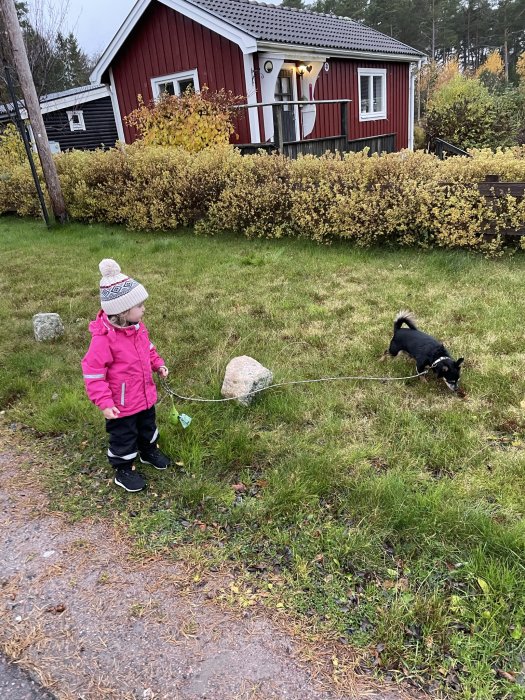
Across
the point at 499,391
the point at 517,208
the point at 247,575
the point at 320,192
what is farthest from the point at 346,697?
the point at 320,192

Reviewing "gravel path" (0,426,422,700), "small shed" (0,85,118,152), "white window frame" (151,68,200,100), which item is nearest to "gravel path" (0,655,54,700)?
"gravel path" (0,426,422,700)

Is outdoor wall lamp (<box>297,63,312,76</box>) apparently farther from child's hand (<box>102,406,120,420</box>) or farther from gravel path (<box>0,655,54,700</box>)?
gravel path (<box>0,655,54,700</box>)

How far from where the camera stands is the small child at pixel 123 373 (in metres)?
2.55

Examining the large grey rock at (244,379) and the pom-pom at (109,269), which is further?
the large grey rock at (244,379)

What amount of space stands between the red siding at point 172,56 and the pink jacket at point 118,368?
11.0 m

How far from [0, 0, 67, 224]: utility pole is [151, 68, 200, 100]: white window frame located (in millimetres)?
4339

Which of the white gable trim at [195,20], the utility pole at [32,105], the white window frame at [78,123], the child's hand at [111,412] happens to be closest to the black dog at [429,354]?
the child's hand at [111,412]

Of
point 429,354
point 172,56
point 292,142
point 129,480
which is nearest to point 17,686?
point 129,480

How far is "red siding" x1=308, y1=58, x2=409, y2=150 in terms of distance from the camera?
13922 mm

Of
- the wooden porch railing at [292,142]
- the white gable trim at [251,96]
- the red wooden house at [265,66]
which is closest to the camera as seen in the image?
the wooden porch railing at [292,142]

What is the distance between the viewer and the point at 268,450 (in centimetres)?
308

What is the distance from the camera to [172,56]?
1305 cm

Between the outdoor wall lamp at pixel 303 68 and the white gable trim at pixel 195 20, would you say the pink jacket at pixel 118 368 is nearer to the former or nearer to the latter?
the white gable trim at pixel 195 20

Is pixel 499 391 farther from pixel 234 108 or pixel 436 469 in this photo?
pixel 234 108
